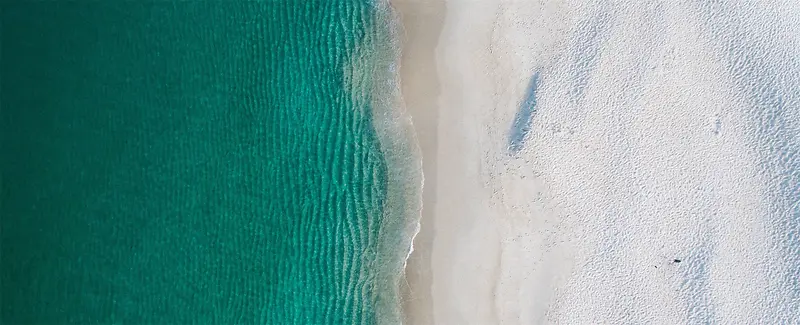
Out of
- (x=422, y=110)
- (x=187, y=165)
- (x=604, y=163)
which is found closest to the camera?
(x=187, y=165)

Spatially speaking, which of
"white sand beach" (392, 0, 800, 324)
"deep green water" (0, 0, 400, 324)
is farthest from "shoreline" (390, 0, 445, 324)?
"deep green water" (0, 0, 400, 324)

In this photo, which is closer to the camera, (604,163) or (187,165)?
(187,165)

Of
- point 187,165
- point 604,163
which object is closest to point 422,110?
point 604,163

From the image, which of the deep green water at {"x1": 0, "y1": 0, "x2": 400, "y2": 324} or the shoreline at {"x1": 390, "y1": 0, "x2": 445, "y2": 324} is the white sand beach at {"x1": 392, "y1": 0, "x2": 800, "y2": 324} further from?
the deep green water at {"x1": 0, "y1": 0, "x2": 400, "y2": 324}

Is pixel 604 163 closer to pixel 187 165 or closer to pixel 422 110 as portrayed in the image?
pixel 422 110

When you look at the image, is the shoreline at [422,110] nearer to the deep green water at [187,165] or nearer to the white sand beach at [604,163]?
the white sand beach at [604,163]
